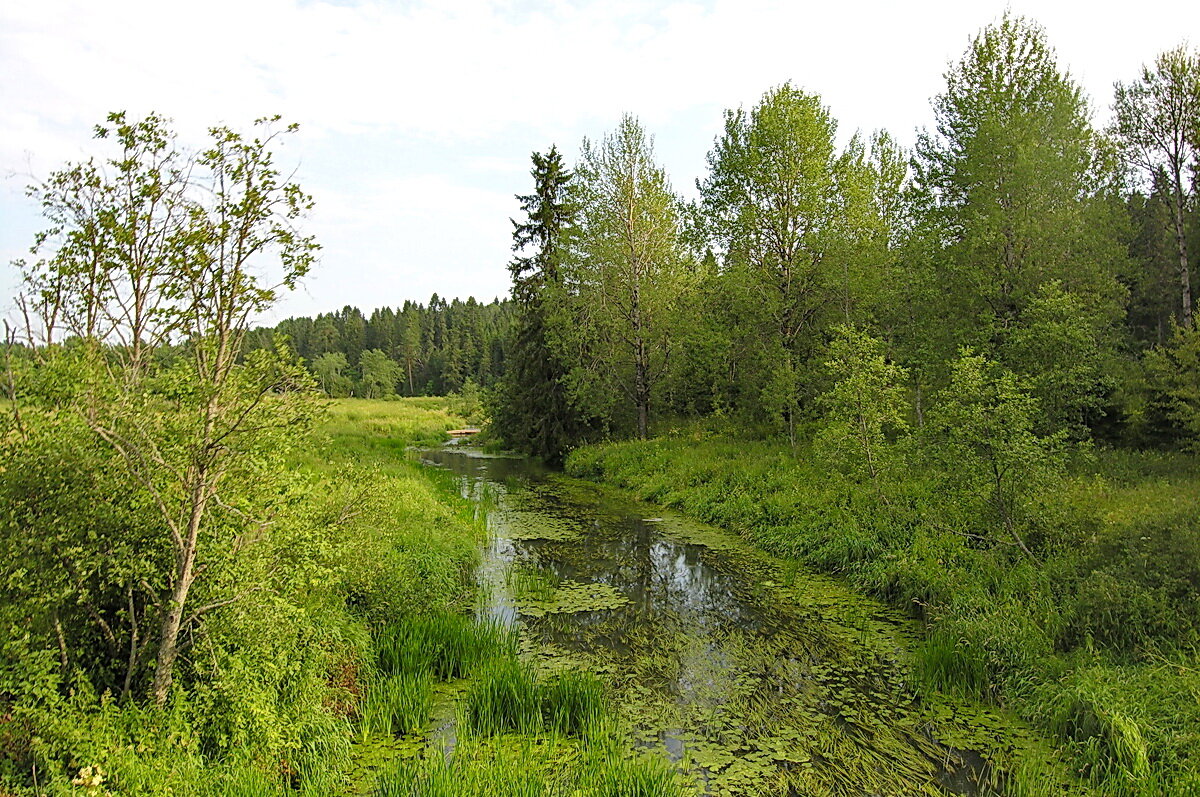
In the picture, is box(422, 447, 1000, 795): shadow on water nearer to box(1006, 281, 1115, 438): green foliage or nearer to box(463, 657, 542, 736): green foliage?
box(463, 657, 542, 736): green foliage

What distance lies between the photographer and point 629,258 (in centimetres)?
2483

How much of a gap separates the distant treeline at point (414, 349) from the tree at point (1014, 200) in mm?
50743

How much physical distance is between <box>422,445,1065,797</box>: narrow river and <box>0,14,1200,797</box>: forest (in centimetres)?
9

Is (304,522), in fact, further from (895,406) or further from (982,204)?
(982,204)

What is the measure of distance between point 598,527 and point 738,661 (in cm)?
755

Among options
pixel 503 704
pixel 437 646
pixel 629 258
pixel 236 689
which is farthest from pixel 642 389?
pixel 236 689

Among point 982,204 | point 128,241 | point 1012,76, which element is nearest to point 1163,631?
point 128,241

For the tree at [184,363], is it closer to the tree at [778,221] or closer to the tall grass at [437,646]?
the tall grass at [437,646]

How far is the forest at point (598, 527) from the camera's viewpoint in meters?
4.53

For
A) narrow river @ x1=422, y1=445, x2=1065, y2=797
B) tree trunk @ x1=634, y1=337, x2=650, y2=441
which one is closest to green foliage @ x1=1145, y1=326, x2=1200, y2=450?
narrow river @ x1=422, y1=445, x2=1065, y2=797

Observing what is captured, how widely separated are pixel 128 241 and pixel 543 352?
2327 cm

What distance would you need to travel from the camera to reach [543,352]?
28.2m

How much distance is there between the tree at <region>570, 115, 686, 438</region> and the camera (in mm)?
24812

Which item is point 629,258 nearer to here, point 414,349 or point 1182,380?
point 1182,380
